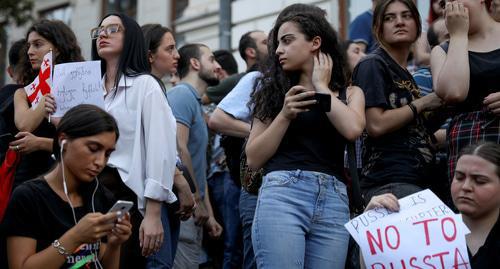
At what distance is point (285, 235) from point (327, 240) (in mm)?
237

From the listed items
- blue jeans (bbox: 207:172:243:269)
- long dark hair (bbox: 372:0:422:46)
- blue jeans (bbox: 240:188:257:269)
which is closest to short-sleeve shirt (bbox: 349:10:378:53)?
blue jeans (bbox: 207:172:243:269)

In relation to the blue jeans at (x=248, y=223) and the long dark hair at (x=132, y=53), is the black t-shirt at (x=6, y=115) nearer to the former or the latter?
the long dark hair at (x=132, y=53)

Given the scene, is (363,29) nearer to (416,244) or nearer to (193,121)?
(193,121)

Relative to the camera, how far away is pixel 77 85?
17.0ft

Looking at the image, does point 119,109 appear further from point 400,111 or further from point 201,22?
point 201,22

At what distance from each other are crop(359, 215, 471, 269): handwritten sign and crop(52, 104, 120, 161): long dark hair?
128 cm

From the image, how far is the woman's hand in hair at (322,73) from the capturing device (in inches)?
190

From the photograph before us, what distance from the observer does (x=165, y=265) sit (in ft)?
16.5

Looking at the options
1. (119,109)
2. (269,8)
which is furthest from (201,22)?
(119,109)

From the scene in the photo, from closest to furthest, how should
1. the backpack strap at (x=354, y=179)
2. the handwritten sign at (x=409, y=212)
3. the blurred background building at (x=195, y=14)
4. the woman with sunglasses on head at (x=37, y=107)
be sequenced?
the handwritten sign at (x=409, y=212) < the backpack strap at (x=354, y=179) < the woman with sunglasses on head at (x=37, y=107) < the blurred background building at (x=195, y=14)

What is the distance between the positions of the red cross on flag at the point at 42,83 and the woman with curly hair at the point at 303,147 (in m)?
1.28

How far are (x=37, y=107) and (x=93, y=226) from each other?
167 cm

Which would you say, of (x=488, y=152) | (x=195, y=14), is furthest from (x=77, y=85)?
(x=195, y=14)

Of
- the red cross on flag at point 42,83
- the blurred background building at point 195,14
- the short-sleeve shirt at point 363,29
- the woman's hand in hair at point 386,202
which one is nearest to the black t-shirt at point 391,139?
the woman's hand in hair at point 386,202
